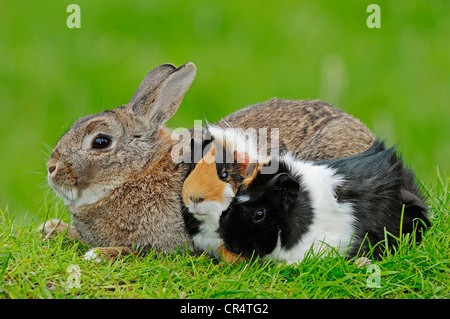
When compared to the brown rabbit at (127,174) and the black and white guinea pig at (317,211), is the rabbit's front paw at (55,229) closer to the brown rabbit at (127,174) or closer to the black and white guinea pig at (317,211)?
the brown rabbit at (127,174)

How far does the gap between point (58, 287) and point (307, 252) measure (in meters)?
1.98

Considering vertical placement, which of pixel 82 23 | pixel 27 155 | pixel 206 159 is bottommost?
pixel 27 155

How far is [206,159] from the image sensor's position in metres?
6.49

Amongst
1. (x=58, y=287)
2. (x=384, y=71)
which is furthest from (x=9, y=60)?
(x=58, y=287)

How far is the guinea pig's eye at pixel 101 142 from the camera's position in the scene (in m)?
6.88

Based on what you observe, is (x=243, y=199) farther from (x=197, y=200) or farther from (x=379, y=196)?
(x=379, y=196)

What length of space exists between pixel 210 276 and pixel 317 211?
104 cm

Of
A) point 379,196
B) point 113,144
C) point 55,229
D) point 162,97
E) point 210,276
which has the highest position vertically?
point 162,97

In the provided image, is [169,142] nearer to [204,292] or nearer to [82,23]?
[204,292]

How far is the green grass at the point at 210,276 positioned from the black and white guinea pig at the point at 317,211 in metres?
0.17

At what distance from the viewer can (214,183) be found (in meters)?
6.27

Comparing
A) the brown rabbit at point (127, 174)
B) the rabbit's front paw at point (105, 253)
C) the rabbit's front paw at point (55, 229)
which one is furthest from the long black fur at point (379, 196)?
the rabbit's front paw at point (55, 229)

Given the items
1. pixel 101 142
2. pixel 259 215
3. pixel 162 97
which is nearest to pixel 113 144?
pixel 101 142

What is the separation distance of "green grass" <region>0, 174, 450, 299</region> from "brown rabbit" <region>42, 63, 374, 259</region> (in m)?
0.28
